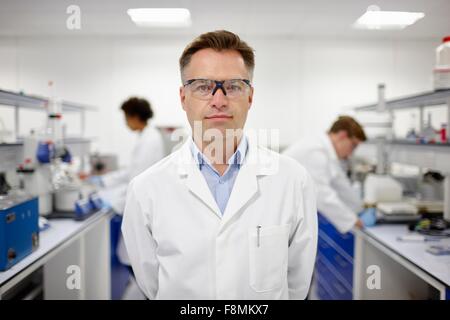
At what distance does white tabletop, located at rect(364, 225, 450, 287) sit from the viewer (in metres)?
1.32

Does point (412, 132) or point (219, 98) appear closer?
point (219, 98)

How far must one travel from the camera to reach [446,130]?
1942 mm

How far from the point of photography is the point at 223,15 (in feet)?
3.76

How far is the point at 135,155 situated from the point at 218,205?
527 millimetres

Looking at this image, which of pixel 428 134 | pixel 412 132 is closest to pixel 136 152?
pixel 428 134

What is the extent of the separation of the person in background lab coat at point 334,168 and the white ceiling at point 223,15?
90 cm

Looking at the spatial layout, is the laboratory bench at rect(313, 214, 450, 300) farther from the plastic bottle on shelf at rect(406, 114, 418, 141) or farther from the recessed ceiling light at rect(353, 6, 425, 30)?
the recessed ceiling light at rect(353, 6, 425, 30)

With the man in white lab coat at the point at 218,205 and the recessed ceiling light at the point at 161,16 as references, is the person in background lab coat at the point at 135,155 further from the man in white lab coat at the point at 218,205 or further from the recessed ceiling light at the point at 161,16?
the recessed ceiling light at the point at 161,16

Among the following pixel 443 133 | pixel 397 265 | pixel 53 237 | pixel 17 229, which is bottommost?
pixel 397 265

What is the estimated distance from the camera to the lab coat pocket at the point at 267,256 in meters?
1.04

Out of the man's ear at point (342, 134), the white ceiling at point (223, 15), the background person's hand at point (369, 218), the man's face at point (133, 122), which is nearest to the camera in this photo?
the white ceiling at point (223, 15)

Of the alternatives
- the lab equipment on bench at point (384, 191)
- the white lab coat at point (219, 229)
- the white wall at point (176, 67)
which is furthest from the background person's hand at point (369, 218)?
the white lab coat at point (219, 229)

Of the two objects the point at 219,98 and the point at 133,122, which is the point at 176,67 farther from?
the point at 133,122

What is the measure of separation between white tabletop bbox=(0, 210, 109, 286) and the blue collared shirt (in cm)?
74
